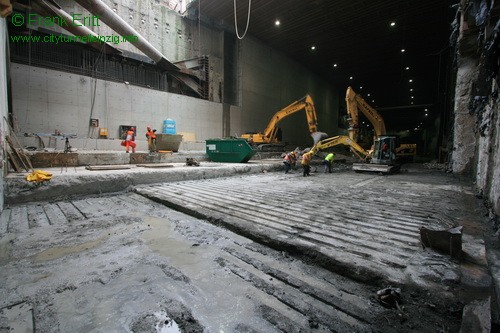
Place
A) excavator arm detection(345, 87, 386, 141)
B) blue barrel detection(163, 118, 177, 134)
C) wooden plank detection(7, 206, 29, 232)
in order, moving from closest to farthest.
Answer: wooden plank detection(7, 206, 29, 232) < excavator arm detection(345, 87, 386, 141) < blue barrel detection(163, 118, 177, 134)

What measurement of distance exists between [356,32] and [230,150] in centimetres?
1318

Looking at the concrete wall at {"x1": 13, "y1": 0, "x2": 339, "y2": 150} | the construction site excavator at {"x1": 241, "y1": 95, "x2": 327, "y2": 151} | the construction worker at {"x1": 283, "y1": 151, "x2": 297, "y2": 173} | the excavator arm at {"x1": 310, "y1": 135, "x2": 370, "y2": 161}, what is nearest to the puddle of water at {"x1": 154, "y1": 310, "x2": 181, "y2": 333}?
the construction worker at {"x1": 283, "y1": 151, "x2": 297, "y2": 173}

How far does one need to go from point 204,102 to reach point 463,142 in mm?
13408

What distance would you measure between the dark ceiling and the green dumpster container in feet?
29.2

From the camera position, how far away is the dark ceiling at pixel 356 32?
1372cm

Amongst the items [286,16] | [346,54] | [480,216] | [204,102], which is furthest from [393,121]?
[480,216]

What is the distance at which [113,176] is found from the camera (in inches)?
225

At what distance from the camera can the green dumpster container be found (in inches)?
414

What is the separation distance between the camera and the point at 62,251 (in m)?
2.55

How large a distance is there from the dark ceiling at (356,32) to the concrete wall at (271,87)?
98cm

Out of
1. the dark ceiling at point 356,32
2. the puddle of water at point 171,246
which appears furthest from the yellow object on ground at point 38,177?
the dark ceiling at point 356,32

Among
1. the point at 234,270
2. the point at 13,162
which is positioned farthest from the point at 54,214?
the point at 234,270

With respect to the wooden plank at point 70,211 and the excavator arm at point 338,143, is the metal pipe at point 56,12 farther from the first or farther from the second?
the excavator arm at point 338,143

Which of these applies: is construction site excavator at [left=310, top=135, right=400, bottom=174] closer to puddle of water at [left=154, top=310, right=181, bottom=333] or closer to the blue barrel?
the blue barrel
